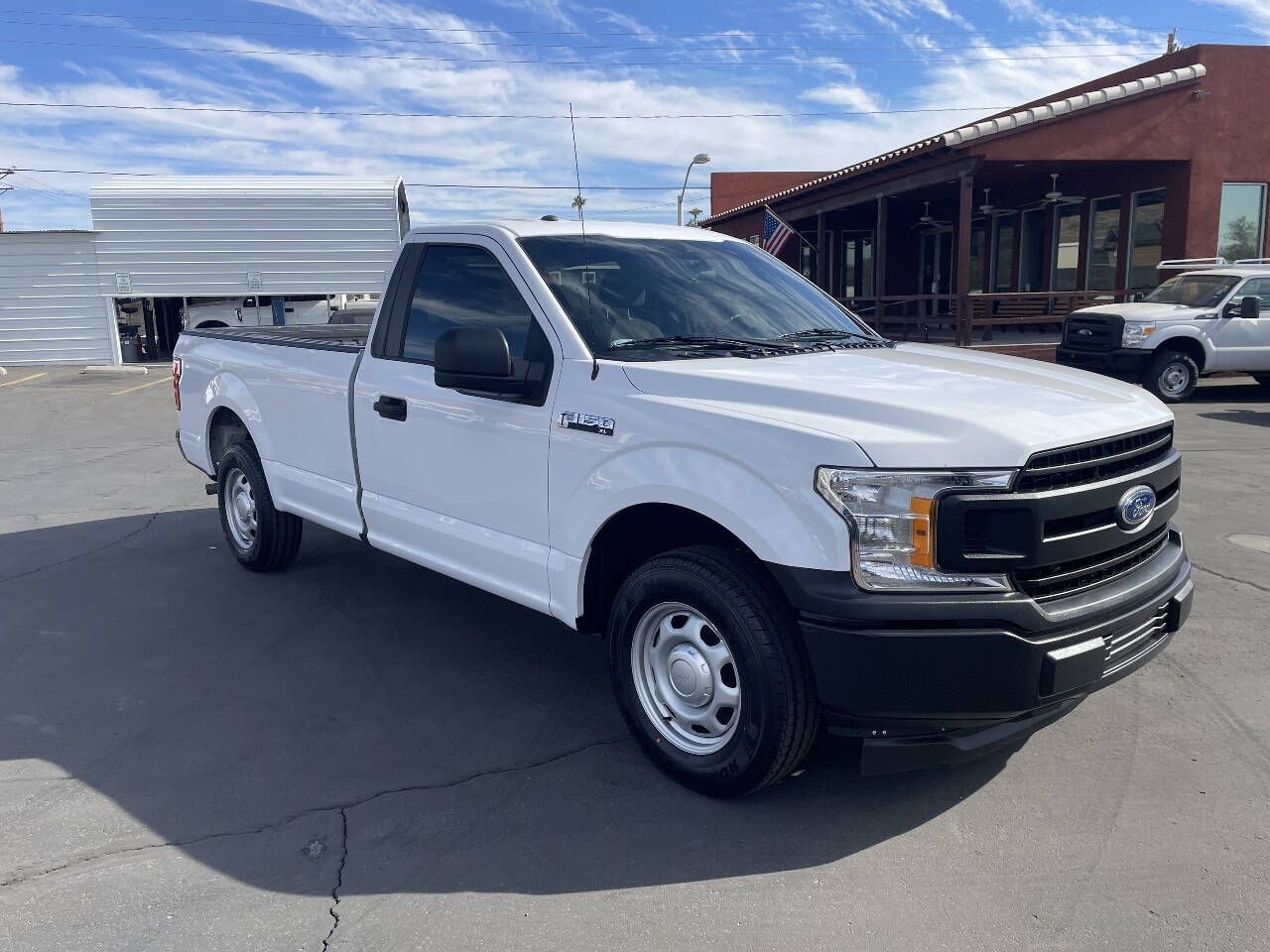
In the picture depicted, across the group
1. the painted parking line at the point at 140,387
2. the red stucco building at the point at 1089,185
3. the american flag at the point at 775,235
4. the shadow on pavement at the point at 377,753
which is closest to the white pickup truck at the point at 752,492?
the shadow on pavement at the point at 377,753

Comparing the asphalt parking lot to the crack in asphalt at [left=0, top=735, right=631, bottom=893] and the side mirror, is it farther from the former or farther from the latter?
the side mirror

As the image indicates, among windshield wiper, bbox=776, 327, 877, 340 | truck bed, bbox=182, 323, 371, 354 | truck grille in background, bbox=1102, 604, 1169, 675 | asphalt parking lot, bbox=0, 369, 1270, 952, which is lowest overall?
asphalt parking lot, bbox=0, 369, 1270, 952

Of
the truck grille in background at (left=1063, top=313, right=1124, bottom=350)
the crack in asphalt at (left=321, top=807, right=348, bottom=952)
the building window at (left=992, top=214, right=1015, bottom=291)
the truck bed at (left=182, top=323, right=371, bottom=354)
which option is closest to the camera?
the crack in asphalt at (left=321, top=807, right=348, bottom=952)

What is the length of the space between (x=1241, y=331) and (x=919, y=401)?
13.2m

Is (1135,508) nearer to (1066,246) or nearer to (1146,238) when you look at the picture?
(1146,238)

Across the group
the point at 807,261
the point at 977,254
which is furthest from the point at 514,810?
the point at 807,261

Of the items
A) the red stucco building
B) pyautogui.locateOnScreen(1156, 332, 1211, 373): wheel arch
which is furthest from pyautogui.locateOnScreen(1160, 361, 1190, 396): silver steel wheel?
A: the red stucco building

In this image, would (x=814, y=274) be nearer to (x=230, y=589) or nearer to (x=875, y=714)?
(x=230, y=589)

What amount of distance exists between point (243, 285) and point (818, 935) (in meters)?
26.2

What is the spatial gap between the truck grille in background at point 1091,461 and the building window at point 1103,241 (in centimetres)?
1791

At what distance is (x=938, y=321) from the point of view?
19688mm

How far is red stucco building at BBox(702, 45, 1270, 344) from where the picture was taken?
16.7m

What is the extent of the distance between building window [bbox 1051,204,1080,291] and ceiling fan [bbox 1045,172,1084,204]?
194 millimetres

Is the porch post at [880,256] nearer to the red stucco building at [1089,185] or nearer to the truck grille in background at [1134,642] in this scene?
the red stucco building at [1089,185]
